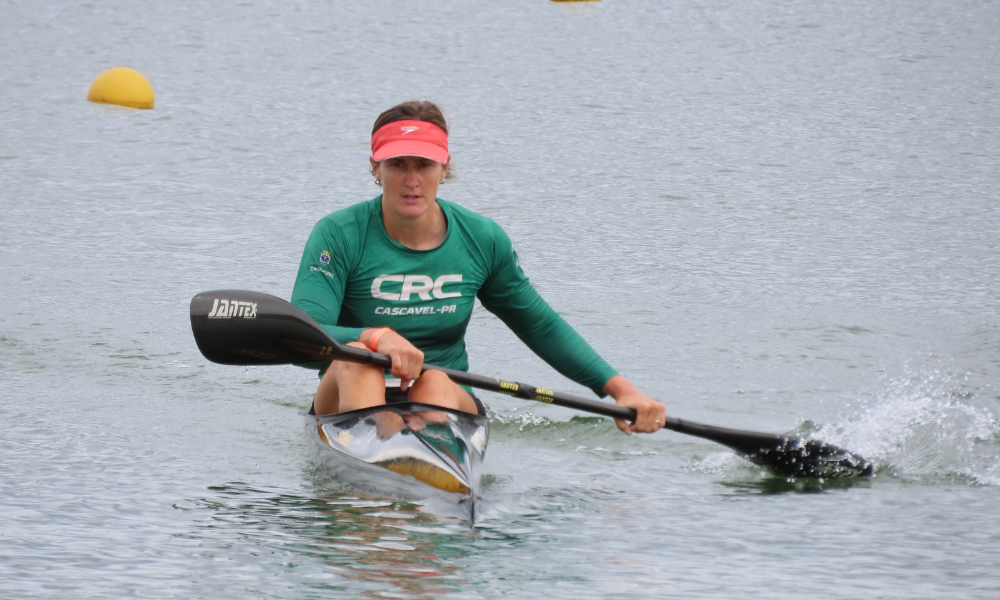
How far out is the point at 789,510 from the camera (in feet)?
14.8

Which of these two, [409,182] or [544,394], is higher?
[409,182]

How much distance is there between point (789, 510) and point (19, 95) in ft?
45.5

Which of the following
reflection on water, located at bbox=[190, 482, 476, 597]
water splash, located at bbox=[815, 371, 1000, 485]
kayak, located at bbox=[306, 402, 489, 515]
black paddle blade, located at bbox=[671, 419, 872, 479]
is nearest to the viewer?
reflection on water, located at bbox=[190, 482, 476, 597]

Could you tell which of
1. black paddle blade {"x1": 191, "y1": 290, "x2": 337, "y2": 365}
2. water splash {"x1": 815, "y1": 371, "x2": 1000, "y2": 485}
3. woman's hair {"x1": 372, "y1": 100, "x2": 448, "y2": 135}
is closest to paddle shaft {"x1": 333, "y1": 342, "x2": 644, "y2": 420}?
black paddle blade {"x1": 191, "y1": 290, "x2": 337, "y2": 365}

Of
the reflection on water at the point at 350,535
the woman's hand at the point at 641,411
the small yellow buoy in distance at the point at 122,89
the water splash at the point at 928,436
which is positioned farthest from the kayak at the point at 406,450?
the small yellow buoy in distance at the point at 122,89

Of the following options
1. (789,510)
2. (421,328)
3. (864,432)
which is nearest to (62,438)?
(421,328)

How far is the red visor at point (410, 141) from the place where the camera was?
4.45m

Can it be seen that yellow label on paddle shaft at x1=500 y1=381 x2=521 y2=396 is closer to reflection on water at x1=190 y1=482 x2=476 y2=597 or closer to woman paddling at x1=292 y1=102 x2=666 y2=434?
woman paddling at x1=292 y1=102 x2=666 y2=434

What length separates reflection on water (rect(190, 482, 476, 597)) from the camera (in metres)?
3.55

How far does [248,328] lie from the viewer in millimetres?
4477

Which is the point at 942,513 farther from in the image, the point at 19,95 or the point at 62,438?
the point at 19,95

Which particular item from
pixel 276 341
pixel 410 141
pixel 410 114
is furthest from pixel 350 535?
pixel 410 114

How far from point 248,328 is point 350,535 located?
91 cm

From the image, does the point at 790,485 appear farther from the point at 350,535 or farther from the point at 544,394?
the point at 350,535
